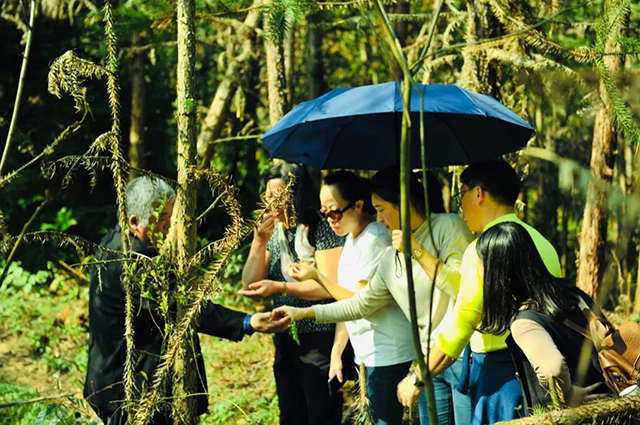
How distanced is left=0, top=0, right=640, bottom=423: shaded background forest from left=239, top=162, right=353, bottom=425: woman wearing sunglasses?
4.79 ft

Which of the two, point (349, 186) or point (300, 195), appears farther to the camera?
point (300, 195)

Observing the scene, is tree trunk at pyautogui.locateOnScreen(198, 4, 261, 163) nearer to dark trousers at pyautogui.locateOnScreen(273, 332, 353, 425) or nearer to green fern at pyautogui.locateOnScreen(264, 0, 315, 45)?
dark trousers at pyautogui.locateOnScreen(273, 332, 353, 425)

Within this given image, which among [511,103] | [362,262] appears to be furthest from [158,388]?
[511,103]

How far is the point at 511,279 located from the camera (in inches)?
105

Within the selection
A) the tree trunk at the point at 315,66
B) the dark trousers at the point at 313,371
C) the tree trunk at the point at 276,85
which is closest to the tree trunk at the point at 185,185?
the dark trousers at the point at 313,371

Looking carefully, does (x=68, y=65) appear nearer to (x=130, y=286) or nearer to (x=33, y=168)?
(x=130, y=286)

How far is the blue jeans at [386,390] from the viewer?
146 inches

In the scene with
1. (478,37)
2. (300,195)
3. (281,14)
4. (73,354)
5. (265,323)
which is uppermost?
(281,14)

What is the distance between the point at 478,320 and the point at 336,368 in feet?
4.82

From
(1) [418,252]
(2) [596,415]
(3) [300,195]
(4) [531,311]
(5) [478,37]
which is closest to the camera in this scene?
(2) [596,415]

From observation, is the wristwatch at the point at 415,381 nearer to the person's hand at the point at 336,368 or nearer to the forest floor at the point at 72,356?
the person's hand at the point at 336,368

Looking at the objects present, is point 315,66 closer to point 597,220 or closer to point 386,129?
point 597,220

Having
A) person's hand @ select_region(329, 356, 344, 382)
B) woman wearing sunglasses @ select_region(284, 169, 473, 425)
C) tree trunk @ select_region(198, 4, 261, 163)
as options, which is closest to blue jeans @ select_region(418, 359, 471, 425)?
woman wearing sunglasses @ select_region(284, 169, 473, 425)

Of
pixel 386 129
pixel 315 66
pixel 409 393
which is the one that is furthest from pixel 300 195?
pixel 315 66
